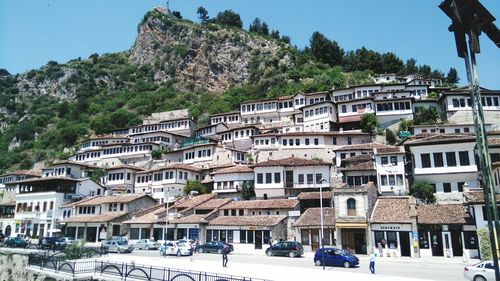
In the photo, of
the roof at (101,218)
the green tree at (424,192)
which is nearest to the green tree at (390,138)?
the green tree at (424,192)

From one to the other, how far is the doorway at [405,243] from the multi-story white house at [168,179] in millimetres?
35619

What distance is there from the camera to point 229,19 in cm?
16738

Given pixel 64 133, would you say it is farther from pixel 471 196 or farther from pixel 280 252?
pixel 471 196

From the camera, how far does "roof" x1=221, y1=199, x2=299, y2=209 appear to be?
150 ft

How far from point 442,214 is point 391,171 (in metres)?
9.03

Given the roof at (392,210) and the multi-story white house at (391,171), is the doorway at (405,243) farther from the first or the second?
the multi-story white house at (391,171)

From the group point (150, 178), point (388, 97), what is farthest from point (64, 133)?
Answer: point (388, 97)

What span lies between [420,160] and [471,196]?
940 centimetres

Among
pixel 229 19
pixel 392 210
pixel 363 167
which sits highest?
pixel 229 19

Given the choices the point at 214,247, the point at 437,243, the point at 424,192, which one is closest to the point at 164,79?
the point at 214,247

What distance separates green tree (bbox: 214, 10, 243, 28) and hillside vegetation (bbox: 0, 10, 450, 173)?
0.46 metres

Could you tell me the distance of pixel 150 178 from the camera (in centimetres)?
6731

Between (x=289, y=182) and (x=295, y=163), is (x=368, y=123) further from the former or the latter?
(x=289, y=182)

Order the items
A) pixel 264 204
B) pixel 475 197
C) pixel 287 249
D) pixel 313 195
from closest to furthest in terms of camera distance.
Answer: pixel 475 197 < pixel 287 249 < pixel 313 195 < pixel 264 204
